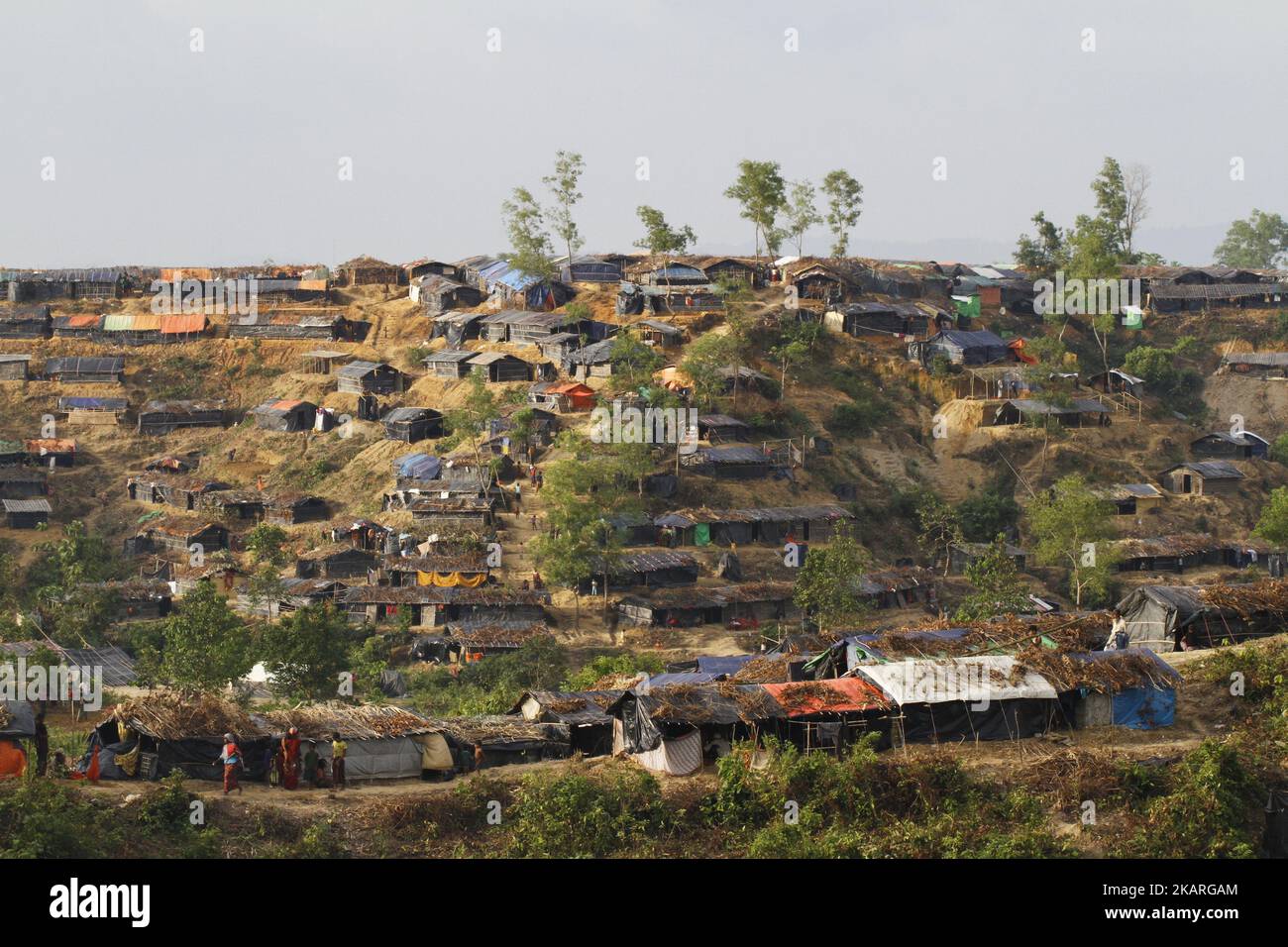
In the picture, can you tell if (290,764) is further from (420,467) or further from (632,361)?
(632,361)

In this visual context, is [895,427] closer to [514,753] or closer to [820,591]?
[820,591]

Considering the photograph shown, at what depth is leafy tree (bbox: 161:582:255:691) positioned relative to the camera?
1328 inches

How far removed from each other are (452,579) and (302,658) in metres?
13.8

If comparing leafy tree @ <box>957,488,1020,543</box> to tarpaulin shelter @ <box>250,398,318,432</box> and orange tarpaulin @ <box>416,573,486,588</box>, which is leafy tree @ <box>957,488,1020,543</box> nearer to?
orange tarpaulin @ <box>416,573,486,588</box>

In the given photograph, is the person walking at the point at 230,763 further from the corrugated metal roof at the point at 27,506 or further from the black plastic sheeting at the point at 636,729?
the corrugated metal roof at the point at 27,506

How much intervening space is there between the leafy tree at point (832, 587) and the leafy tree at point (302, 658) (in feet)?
47.9

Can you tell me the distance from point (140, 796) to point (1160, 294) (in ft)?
212

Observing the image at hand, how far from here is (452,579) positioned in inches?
1940

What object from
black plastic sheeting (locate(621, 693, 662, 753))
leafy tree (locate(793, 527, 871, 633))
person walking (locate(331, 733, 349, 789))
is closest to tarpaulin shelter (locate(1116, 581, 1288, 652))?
black plastic sheeting (locate(621, 693, 662, 753))

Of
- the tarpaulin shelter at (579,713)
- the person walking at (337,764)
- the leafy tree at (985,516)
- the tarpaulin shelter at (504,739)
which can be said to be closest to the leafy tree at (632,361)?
the leafy tree at (985,516)

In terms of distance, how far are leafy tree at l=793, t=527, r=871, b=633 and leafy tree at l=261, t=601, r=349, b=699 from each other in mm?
14609

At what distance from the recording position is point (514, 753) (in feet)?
88.6

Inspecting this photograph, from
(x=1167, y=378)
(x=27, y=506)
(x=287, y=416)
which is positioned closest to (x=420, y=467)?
(x=287, y=416)
